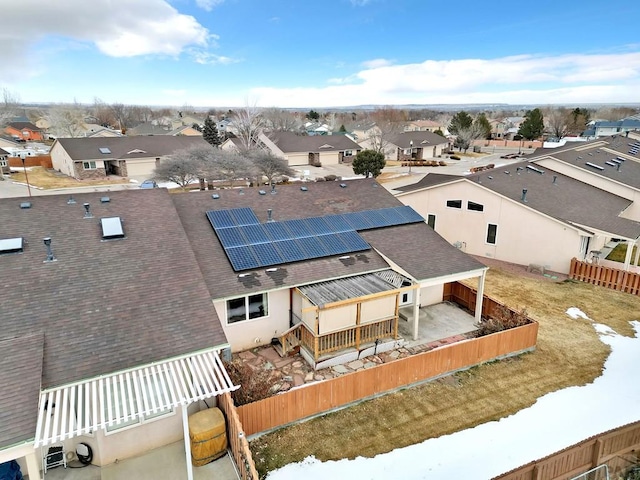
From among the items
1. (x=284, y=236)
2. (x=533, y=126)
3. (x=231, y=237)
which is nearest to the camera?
→ (x=231, y=237)

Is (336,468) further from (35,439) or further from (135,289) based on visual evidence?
(135,289)

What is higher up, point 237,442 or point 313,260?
point 313,260

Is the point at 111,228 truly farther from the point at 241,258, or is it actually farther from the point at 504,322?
the point at 504,322

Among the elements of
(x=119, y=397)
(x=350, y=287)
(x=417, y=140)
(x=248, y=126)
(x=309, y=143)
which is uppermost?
(x=248, y=126)

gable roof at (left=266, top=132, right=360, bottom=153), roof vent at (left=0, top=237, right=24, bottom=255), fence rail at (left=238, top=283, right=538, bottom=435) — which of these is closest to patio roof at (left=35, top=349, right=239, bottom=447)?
fence rail at (left=238, top=283, right=538, bottom=435)

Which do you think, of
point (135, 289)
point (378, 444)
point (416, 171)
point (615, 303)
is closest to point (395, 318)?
point (378, 444)

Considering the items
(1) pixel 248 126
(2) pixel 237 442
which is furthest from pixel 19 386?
(1) pixel 248 126

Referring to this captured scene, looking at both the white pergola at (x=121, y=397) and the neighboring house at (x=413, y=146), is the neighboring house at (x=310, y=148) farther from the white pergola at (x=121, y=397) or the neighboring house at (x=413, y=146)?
the white pergola at (x=121, y=397)
